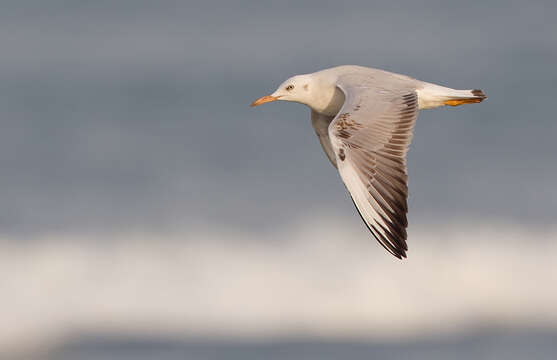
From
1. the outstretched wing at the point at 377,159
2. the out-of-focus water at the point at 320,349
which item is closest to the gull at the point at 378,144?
the outstretched wing at the point at 377,159

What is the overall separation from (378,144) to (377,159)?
110 mm

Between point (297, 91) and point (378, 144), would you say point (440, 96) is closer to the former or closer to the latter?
point (297, 91)

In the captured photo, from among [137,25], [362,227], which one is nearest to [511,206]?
[362,227]

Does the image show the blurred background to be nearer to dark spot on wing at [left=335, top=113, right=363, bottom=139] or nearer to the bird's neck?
the bird's neck

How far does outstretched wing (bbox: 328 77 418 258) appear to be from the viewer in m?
6.70

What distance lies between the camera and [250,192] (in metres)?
15.7

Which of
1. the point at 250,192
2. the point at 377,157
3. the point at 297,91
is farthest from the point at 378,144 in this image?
the point at 250,192

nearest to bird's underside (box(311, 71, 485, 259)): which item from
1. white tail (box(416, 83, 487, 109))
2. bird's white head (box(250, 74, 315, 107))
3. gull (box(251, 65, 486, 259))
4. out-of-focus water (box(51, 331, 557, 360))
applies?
gull (box(251, 65, 486, 259))

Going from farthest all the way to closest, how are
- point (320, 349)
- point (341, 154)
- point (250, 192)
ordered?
point (250, 192) < point (320, 349) < point (341, 154)

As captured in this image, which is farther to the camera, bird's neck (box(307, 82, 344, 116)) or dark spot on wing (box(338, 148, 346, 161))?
bird's neck (box(307, 82, 344, 116))

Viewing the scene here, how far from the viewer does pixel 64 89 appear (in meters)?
19.4

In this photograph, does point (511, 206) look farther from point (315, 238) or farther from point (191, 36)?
point (191, 36)

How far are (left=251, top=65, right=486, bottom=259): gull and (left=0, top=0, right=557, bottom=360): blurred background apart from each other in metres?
4.36

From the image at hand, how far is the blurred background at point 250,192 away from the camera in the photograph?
12.3m
